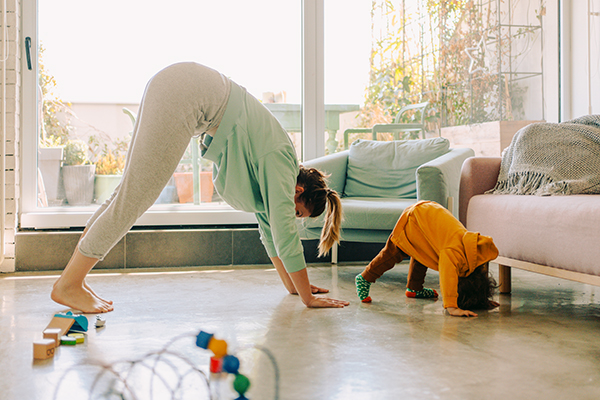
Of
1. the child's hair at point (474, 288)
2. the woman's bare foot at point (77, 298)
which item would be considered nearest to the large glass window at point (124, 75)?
the woman's bare foot at point (77, 298)

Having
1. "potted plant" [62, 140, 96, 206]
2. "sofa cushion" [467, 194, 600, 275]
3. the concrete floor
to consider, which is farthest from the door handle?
"sofa cushion" [467, 194, 600, 275]

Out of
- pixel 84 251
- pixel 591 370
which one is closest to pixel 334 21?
pixel 84 251

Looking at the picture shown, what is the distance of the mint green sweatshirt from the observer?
1840mm

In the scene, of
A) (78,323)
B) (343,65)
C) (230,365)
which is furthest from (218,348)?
(343,65)

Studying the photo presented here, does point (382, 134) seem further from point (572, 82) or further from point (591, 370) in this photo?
point (591, 370)

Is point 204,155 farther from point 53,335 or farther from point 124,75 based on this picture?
point 124,75

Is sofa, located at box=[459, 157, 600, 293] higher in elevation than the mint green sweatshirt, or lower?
lower

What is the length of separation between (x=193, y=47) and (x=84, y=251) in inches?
75.2

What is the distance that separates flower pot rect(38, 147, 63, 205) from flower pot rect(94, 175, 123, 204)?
217mm

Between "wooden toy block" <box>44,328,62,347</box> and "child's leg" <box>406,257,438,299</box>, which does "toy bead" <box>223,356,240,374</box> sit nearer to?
"wooden toy block" <box>44,328,62,347</box>

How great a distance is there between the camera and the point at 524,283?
2.62m

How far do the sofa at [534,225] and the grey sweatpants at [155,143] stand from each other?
123cm

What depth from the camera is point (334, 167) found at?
3.12 meters

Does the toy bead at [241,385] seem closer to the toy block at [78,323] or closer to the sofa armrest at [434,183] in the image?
the toy block at [78,323]
